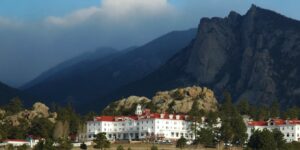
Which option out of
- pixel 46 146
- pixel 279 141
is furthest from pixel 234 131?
pixel 46 146

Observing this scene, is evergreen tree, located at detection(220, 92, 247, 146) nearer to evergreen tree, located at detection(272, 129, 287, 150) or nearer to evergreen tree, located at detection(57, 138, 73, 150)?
evergreen tree, located at detection(272, 129, 287, 150)

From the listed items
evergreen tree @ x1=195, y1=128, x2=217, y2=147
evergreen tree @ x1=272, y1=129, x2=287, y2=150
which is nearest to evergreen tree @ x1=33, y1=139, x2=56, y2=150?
evergreen tree @ x1=195, y1=128, x2=217, y2=147

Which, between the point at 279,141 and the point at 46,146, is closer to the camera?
the point at 46,146

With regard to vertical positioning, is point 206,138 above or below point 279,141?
above

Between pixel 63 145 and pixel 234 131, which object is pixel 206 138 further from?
pixel 63 145

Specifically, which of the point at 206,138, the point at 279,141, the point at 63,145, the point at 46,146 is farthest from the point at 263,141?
the point at 46,146

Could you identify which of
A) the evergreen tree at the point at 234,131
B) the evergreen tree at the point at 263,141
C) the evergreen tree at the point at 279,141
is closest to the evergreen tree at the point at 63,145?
the evergreen tree at the point at 234,131

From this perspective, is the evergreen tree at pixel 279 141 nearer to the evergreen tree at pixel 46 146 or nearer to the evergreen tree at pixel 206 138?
the evergreen tree at pixel 206 138

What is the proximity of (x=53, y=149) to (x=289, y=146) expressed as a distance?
60.2 metres

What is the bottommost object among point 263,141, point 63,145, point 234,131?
point 63,145

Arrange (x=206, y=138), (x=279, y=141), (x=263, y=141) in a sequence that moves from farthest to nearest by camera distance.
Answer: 1. (x=206, y=138)
2. (x=279, y=141)
3. (x=263, y=141)

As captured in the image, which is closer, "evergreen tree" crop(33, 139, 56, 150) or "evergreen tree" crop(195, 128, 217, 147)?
"evergreen tree" crop(33, 139, 56, 150)

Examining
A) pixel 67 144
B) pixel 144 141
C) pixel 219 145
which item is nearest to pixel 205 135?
pixel 219 145

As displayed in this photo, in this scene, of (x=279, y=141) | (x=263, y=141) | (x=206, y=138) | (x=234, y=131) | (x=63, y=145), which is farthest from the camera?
(x=234, y=131)
